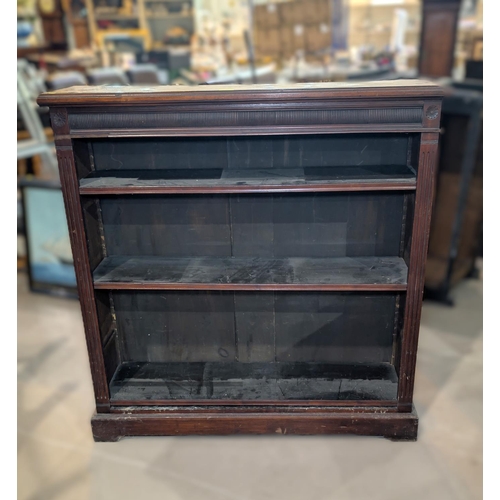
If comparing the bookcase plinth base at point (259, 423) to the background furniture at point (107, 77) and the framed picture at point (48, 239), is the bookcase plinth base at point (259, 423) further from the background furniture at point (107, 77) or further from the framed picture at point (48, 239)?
the background furniture at point (107, 77)

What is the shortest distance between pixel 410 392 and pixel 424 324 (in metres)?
0.88

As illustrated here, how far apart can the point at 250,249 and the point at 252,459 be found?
2.60ft

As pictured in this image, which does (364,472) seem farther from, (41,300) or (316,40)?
(316,40)

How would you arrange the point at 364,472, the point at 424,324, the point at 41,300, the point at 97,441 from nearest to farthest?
the point at 364,472
the point at 97,441
the point at 424,324
the point at 41,300

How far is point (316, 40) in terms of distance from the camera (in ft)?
21.7

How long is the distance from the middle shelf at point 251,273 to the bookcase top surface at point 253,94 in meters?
0.62

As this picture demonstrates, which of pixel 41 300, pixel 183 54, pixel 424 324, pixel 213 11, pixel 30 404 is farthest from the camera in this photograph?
pixel 213 11

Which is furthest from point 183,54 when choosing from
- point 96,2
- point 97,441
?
point 97,441

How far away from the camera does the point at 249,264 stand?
1.93 m

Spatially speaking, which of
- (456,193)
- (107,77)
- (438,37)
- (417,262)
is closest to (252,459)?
(417,262)

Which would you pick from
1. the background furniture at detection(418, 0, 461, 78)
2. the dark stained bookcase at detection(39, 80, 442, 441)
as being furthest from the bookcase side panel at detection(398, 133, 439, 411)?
the background furniture at detection(418, 0, 461, 78)

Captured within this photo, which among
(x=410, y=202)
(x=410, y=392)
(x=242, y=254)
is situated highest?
(x=410, y=202)

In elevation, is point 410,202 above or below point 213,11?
below

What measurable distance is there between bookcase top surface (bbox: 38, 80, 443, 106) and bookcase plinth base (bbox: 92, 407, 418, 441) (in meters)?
1.15
